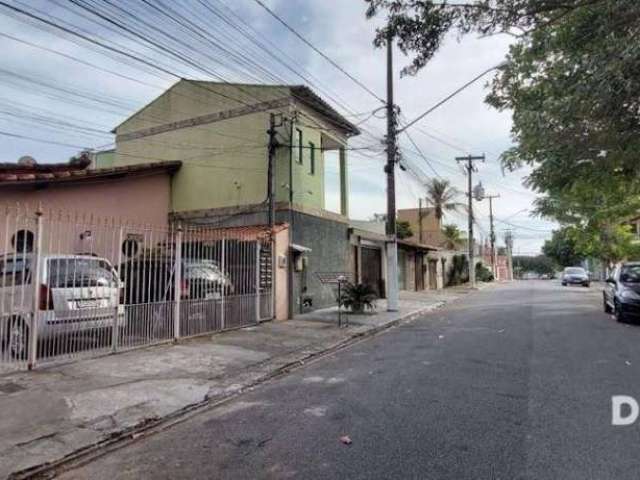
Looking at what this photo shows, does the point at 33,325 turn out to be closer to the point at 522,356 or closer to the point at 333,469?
the point at 333,469

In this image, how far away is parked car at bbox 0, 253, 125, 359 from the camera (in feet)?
25.3

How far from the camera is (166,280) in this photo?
1036 cm

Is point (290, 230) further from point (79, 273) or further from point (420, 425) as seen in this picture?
point (420, 425)

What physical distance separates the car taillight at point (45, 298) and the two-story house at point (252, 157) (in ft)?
24.7

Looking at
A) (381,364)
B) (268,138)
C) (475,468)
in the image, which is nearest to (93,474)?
(475,468)

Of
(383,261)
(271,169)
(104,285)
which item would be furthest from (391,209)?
(104,285)

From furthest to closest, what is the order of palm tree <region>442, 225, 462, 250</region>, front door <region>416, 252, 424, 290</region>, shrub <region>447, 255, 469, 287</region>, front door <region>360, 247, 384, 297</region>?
palm tree <region>442, 225, 462, 250</region>
shrub <region>447, 255, 469, 287</region>
front door <region>416, 252, 424, 290</region>
front door <region>360, 247, 384, 297</region>

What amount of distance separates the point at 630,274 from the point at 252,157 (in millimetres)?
11725

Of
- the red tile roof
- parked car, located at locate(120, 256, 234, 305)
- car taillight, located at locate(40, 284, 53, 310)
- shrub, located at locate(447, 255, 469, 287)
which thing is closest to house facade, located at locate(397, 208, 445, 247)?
shrub, located at locate(447, 255, 469, 287)

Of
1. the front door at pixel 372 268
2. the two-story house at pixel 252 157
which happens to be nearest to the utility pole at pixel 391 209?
the two-story house at pixel 252 157

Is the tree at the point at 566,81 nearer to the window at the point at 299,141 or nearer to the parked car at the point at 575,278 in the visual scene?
the window at the point at 299,141

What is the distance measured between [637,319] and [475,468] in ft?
40.8

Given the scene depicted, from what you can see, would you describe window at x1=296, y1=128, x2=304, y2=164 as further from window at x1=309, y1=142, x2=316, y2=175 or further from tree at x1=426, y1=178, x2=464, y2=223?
tree at x1=426, y1=178, x2=464, y2=223

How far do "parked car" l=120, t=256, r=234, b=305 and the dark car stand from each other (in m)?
10.2
